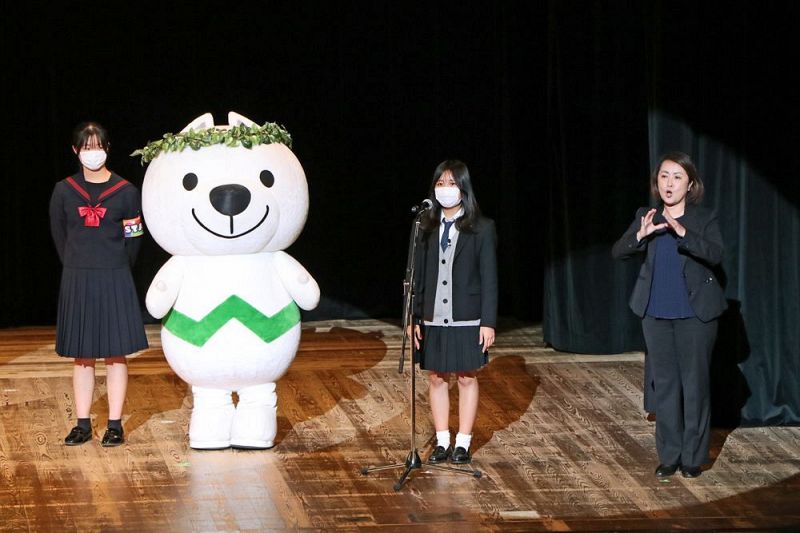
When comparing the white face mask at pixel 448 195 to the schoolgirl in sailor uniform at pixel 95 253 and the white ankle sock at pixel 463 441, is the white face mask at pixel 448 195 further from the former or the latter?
the schoolgirl in sailor uniform at pixel 95 253

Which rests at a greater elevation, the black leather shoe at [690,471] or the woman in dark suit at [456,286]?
the woman in dark suit at [456,286]

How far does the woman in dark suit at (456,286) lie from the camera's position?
18.3 ft

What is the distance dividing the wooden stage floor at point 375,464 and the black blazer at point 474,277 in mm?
715

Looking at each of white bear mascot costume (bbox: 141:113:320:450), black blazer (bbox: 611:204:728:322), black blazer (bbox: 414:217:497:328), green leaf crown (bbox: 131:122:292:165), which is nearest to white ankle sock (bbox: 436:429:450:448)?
black blazer (bbox: 414:217:497:328)

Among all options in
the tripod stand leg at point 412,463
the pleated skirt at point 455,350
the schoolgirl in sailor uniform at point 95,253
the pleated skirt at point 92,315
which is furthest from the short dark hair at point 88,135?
the tripod stand leg at point 412,463

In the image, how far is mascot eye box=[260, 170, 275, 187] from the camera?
588cm

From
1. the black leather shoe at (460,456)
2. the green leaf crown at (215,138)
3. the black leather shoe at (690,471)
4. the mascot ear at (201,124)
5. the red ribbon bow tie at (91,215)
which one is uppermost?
the mascot ear at (201,124)

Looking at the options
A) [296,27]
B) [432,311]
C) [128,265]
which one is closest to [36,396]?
[128,265]

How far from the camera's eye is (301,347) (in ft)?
27.7

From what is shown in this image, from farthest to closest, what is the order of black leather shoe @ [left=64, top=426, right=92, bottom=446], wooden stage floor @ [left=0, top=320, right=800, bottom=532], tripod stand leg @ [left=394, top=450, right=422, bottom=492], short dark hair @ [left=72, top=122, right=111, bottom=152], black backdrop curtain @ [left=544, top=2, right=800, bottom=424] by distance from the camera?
black backdrop curtain @ [left=544, top=2, right=800, bottom=424]
black leather shoe @ [left=64, top=426, right=92, bottom=446]
short dark hair @ [left=72, top=122, right=111, bottom=152]
tripod stand leg @ [left=394, top=450, right=422, bottom=492]
wooden stage floor @ [left=0, top=320, right=800, bottom=532]

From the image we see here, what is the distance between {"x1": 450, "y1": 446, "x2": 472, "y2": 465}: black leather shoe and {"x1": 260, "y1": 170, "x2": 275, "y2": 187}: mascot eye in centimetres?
148

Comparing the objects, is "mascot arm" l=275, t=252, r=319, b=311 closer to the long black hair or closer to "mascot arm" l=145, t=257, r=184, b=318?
"mascot arm" l=145, t=257, r=184, b=318

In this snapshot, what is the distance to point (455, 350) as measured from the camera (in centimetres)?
559

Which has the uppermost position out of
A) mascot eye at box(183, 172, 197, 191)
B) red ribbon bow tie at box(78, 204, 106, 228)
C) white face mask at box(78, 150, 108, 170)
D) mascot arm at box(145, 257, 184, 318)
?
white face mask at box(78, 150, 108, 170)
